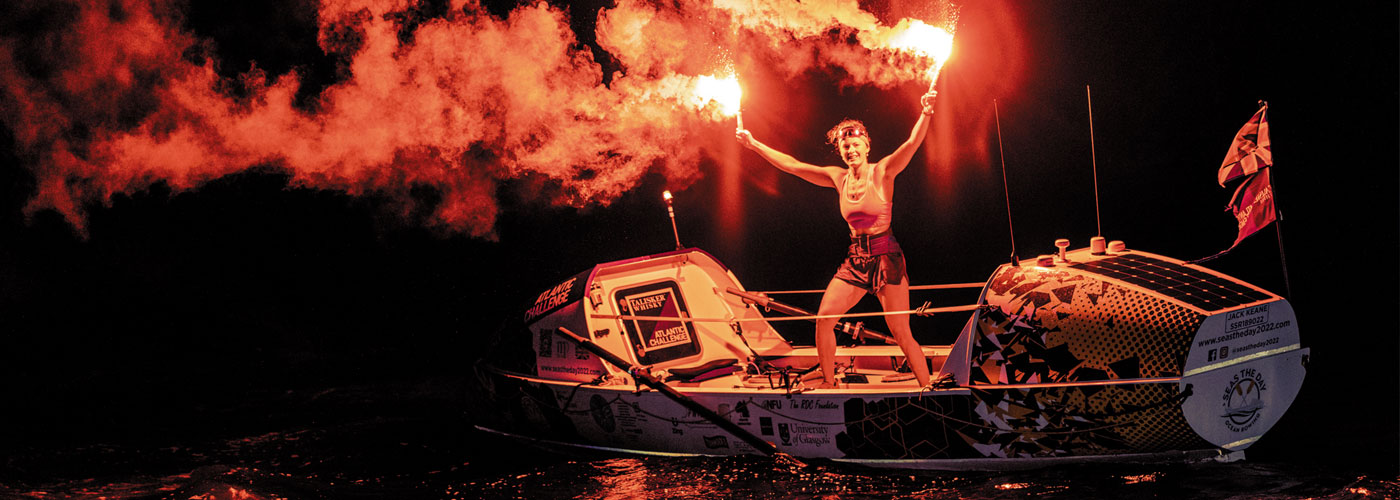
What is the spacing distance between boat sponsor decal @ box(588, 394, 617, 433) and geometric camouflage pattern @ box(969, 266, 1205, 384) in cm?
301

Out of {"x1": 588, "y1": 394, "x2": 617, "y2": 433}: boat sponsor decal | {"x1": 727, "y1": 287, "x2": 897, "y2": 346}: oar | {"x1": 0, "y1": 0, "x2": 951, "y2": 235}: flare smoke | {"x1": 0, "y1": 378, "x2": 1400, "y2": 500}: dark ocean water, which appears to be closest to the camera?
{"x1": 0, "y1": 378, "x2": 1400, "y2": 500}: dark ocean water

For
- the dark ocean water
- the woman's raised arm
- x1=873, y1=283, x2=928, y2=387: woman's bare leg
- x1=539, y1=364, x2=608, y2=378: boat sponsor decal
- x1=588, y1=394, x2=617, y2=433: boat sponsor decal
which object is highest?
the woman's raised arm

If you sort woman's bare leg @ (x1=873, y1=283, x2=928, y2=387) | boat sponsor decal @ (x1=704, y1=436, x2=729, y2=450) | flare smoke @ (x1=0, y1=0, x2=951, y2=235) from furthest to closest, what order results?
flare smoke @ (x1=0, y1=0, x2=951, y2=235) < boat sponsor decal @ (x1=704, y1=436, x2=729, y2=450) < woman's bare leg @ (x1=873, y1=283, x2=928, y2=387)

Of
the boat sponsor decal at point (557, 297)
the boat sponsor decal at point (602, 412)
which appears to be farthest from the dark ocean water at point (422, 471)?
the boat sponsor decal at point (557, 297)

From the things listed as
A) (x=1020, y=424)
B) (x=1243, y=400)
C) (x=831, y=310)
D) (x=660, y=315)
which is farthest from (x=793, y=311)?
(x=1243, y=400)

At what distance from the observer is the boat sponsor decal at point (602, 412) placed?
7596 millimetres

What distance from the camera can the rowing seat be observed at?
834 centimetres

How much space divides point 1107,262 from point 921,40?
87.9 inches

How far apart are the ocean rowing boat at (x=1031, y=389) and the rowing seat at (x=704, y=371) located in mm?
367

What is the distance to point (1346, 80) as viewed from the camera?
10312 mm

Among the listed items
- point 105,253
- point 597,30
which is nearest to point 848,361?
point 597,30

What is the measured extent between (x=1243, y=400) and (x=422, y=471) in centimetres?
604

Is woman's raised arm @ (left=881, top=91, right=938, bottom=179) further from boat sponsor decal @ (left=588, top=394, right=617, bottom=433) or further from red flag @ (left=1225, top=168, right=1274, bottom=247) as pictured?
boat sponsor decal @ (left=588, top=394, right=617, bottom=433)

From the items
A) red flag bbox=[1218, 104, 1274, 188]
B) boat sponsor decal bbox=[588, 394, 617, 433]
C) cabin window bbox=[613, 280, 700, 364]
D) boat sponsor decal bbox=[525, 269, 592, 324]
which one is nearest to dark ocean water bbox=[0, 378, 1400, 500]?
boat sponsor decal bbox=[588, 394, 617, 433]
